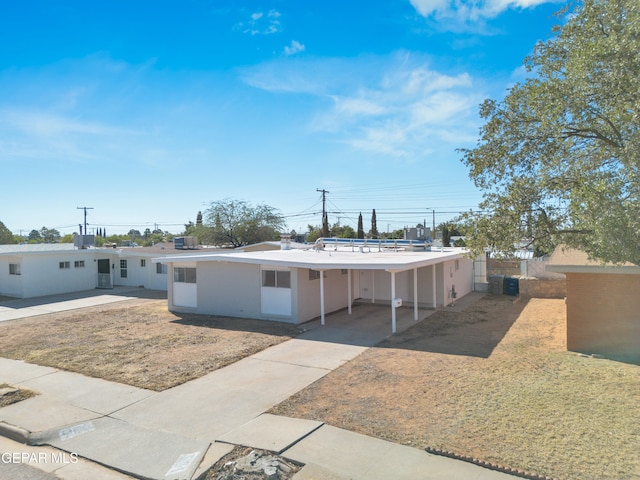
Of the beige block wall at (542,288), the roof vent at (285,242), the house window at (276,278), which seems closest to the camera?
the house window at (276,278)

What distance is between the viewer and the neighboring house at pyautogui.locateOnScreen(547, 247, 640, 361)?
34.4 feet

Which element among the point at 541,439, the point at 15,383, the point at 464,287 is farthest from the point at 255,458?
the point at 464,287

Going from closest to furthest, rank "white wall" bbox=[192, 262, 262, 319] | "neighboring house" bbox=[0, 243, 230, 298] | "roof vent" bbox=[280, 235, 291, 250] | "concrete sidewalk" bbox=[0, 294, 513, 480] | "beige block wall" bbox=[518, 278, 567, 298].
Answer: "concrete sidewalk" bbox=[0, 294, 513, 480], "white wall" bbox=[192, 262, 262, 319], "beige block wall" bbox=[518, 278, 567, 298], "roof vent" bbox=[280, 235, 291, 250], "neighboring house" bbox=[0, 243, 230, 298]

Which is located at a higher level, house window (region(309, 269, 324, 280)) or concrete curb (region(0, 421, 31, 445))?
house window (region(309, 269, 324, 280))

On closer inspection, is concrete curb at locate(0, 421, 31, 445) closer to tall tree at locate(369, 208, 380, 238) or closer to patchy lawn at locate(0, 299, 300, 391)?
patchy lawn at locate(0, 299, 300, 391)

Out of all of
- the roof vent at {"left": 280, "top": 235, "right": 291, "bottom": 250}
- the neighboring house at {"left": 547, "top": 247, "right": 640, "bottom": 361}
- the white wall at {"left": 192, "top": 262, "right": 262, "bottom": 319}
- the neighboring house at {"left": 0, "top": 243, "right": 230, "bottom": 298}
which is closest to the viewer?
the neighboring house at {"left": 547, "top": 247, "right": 640, "bottom": 361}

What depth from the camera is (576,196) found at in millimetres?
8344

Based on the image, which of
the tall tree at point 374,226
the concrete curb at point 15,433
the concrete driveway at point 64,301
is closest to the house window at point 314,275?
the concrete curb at point 15,433

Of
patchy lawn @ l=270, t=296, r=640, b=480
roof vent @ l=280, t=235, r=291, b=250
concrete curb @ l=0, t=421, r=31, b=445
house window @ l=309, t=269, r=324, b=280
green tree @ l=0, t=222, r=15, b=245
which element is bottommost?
concrete curb @ l=0, t=421, r=31, b=445

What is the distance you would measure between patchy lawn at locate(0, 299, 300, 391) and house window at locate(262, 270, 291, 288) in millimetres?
1421

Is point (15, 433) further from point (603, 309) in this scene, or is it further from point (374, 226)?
point (374, 226)

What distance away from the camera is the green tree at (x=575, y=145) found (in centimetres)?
788

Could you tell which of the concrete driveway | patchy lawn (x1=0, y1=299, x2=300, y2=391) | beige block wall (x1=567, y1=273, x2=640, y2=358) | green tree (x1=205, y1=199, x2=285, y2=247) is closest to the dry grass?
patchy lawn (x1=0, y1=299, x2=300, y2=391)

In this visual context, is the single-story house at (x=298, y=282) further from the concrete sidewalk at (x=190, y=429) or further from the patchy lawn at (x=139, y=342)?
the concrete sidewalk at (x=190, y=429)
